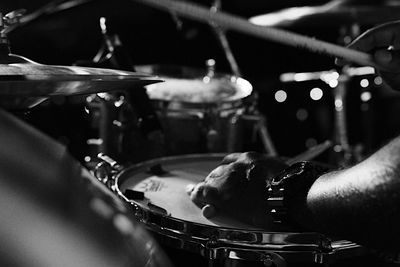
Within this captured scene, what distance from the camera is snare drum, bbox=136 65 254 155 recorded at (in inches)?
55.9

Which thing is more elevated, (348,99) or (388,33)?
(348,99)

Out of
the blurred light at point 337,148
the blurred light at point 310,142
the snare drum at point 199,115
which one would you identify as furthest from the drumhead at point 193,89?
the blurred light at point 310,142

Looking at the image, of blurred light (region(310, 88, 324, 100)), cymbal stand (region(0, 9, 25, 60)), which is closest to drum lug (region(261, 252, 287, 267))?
cymbal stand (region(0, 9, 25, 60))

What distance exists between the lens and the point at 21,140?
563 mm

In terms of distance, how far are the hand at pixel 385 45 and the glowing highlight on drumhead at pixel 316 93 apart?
77.8 inches

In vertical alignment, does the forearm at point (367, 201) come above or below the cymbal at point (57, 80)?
below

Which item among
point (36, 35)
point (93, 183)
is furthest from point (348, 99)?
point (93, 183)

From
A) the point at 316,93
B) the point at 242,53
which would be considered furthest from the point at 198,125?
the point at 242,53

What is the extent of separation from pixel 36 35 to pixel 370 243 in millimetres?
2306

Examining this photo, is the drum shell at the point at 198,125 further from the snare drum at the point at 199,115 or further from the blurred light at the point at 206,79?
the blurred light at the point at 206,79

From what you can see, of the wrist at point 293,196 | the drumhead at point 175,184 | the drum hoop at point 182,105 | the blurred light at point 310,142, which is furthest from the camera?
the blurred light at point 310,142

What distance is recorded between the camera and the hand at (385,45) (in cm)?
87

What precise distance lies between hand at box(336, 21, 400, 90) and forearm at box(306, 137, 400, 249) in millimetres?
231

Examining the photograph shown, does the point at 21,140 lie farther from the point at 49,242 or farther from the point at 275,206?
the point at 275,206
